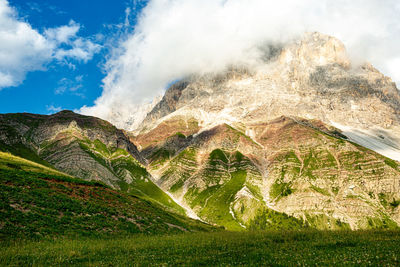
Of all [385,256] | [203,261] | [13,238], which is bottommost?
[385,256]

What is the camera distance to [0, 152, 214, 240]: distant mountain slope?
98.2ft

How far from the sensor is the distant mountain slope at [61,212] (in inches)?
1178

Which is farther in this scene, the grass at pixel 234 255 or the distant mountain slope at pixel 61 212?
the distant mountain slope at pixel 61 212

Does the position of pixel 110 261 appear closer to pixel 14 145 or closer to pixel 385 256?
pixel 385 256

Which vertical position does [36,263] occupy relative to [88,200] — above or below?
below

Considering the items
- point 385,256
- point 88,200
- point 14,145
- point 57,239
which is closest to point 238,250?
point 385,256

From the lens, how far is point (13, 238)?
25891 millimetres

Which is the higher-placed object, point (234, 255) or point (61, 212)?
point (61, 212)

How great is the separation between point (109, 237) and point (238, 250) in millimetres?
22143

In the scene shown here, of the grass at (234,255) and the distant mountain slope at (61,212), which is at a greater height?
the distant mountain slope at (61,212)

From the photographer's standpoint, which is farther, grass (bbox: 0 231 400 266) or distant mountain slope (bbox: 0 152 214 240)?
distant mountain slope (bbox: 0 152 214 240)

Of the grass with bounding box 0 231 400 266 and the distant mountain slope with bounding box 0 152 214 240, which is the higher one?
the distant mountain slope with bounding box 0 152 214 240

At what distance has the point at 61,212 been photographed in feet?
122

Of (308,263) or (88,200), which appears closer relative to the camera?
(308,263)
